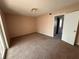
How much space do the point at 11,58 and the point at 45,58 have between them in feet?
4.31

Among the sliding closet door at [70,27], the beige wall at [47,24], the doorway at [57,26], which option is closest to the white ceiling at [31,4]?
the sliding closet door at [70,27]

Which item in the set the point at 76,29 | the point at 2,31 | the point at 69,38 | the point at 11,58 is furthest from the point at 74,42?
the point at 2,31

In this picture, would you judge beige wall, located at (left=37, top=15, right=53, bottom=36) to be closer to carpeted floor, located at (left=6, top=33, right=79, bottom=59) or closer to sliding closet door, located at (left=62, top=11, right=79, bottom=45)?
sliding closet door, located at (left=62, top=11, right=79, bottom=45)

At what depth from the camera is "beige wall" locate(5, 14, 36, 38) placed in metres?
3.96

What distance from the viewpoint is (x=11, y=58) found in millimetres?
1787

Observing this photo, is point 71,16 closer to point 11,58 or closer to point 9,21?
point 11,58

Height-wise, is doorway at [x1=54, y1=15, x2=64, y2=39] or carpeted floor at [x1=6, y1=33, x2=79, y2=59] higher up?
doorway at [x1=54, y1=15, x2=64, y2=39]

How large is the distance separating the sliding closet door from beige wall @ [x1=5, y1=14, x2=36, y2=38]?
12.1ft

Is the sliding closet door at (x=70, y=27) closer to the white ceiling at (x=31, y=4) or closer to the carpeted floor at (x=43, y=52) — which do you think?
the carpeted floor at (x=43, y=52)

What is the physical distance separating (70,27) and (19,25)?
421cm

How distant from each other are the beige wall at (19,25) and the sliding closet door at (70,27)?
12.1 feet

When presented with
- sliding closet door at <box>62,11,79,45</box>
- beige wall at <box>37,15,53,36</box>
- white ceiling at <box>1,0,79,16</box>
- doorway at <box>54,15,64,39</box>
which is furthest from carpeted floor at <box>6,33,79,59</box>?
white ceiling at <box>1,0,79,16</box>

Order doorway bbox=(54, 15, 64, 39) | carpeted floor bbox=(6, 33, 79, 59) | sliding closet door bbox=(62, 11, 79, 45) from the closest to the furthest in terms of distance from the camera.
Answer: carpeted floor bbox=(6, 33, 79, 59) < sliding closet door bbox=(62, 11, 79, 45) < doorway bbox=(54, 15, 64, 39)

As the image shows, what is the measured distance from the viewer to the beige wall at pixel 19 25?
13.0ft
